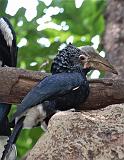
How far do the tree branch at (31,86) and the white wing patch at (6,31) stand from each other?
2.19ft

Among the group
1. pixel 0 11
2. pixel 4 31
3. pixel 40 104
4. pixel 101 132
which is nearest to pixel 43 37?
pixel 0 11

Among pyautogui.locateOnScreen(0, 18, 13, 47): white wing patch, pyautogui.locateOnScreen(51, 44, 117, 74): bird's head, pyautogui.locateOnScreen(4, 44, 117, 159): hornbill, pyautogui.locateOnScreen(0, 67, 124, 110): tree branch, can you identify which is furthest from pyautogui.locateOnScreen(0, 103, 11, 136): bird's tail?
pyautogui.locateOnScreen(0, 18, 13, 47): white wing patch

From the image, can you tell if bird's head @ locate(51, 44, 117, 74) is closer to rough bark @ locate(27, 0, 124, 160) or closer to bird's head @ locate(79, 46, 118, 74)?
bird's head @ locate(79, 46, 118, 74)

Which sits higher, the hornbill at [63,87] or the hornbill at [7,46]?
the hornbill at [7,46]

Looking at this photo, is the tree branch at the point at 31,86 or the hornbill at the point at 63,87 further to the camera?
the tree branch at the point at 31,86

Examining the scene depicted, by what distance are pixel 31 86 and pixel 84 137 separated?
2.43 ft

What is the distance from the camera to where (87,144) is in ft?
6.00

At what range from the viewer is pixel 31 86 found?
253 cm

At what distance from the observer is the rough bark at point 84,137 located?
1.80 m

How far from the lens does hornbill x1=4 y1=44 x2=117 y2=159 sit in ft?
7.16

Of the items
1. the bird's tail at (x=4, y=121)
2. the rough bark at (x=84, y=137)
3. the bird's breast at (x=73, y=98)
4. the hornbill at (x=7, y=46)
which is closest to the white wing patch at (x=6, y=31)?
the hornbill at (x=7, y=46)

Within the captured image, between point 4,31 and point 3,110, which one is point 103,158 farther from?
point 4,31

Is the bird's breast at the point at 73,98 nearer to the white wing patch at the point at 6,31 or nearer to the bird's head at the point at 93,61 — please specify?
the bird's head at the point at 93,61

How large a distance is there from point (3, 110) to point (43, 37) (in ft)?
6.20
